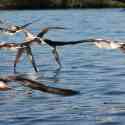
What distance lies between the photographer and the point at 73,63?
649 inches

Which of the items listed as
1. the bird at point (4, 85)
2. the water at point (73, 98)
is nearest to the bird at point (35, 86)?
the bird at point (4, 85)

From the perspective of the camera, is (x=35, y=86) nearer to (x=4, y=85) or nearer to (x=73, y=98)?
(x=4, y=85)

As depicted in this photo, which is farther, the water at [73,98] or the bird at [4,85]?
the water at [73,98]

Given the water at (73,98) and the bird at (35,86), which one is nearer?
the bird at (35,86)

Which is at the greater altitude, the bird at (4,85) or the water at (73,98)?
the bird at (4,85)

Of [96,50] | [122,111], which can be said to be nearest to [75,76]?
[122,111]

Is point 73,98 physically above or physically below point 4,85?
below

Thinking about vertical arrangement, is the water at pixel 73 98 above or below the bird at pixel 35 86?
below

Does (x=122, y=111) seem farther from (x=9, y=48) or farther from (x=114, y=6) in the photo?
(x=114, y=6)

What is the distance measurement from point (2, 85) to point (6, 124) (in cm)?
430

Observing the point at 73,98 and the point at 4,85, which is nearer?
the point at 4,85

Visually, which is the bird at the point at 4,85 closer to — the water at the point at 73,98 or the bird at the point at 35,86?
the bird at the point at 35,86

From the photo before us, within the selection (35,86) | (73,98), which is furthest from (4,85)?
(73,98)

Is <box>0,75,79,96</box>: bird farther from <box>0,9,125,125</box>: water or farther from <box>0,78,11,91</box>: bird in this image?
<box>0,9,125,125</box>: water
